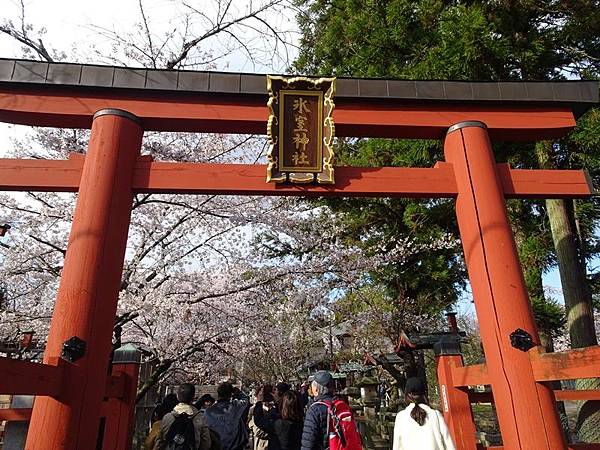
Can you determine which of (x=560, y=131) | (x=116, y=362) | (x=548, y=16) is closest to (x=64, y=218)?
(x=116, y=362)

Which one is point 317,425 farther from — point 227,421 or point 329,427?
point 227,421

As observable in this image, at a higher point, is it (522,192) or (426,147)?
(426,147)

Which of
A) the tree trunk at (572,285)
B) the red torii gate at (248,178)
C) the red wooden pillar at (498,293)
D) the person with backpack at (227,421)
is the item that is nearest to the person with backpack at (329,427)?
the red torii gate at (248,178)

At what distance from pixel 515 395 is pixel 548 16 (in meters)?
7.75

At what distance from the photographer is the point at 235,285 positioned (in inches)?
324

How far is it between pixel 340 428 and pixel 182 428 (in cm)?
137

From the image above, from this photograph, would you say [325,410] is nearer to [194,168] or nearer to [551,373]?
[551,373]

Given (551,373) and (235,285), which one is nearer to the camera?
(551,373)

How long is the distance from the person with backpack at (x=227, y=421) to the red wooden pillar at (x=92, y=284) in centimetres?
152

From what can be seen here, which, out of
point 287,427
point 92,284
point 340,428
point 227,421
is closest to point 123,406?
point 227,421

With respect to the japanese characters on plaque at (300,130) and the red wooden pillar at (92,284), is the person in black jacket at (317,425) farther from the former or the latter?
the japanese characters on plaque at (300,130)

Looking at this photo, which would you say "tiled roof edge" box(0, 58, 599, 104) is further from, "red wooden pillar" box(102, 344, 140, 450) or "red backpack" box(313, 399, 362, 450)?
"red backpack" box(313, 399, 362, 450)

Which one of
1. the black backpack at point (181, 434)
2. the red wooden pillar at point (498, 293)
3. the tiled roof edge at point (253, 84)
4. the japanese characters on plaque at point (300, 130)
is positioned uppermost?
the tiled roof edge at point (253, 84)

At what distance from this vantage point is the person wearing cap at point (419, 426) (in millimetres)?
3201
